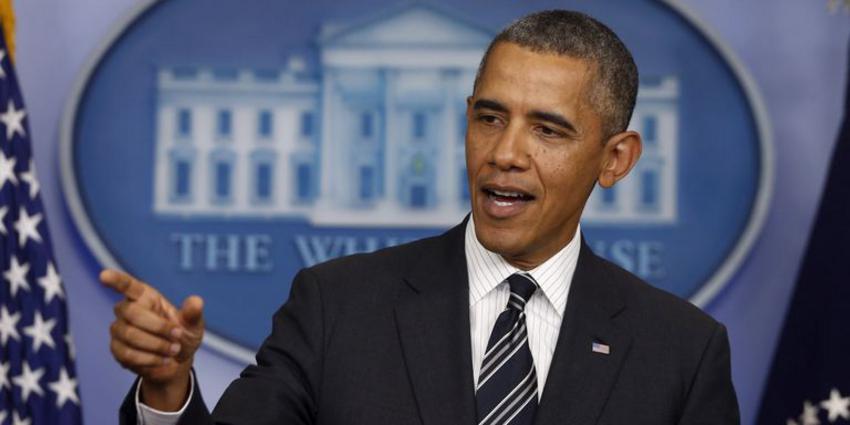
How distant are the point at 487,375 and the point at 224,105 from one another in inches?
71.0

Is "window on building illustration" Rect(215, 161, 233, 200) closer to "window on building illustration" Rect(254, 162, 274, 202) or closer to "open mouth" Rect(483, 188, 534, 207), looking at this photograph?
"window on building illustration" Rect(254, 162, 274, 202)

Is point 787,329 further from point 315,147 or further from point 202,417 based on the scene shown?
point 202,417

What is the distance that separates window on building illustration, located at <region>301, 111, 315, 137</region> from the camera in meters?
3.50

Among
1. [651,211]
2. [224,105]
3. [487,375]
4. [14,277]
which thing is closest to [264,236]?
[224,105]

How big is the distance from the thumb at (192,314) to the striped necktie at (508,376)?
55 centimetres

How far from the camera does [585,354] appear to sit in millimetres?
1983

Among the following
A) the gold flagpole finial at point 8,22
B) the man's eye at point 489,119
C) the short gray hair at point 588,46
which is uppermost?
the gold flagpole finial at point 8,22

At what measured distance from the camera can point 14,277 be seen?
306 centimetres

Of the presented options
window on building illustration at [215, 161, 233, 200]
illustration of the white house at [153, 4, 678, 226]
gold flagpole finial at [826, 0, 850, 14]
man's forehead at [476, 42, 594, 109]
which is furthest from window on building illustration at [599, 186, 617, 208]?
man's forehead at [476, 42, 594, 109]

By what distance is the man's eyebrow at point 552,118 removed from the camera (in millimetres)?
1984

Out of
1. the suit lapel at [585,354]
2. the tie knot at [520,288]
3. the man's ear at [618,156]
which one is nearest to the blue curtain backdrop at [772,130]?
the man's ear at [618,156]

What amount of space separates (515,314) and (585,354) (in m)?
0.13

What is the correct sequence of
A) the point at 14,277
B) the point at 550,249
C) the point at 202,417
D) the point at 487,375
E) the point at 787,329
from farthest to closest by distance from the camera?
the point at 787,329 → the point at 14,277 → the point at 550,249 → the point at 487,375 → the point at 202,417

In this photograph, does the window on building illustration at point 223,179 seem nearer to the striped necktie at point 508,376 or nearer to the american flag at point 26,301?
the american flag at point 26,301
